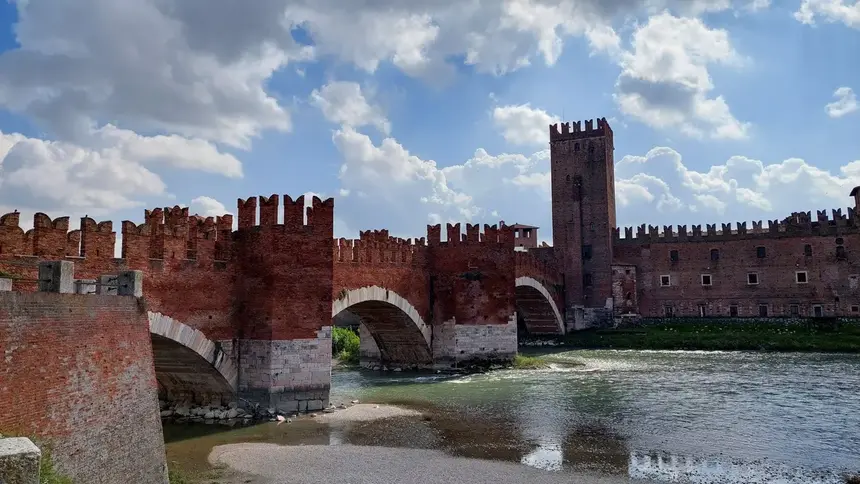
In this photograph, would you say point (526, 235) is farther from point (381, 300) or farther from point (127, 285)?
point (127, 285)

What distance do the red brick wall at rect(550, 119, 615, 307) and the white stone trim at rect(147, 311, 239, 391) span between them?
105ft

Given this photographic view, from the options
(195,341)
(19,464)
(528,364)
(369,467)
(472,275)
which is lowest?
(369,467)

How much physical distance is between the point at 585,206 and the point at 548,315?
904 cm

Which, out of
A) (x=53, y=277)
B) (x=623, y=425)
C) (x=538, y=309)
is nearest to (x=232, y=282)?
(x=53, y=277)

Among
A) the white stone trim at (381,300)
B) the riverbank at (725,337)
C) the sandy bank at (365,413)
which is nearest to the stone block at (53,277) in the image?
the sandy bank at (365,413)

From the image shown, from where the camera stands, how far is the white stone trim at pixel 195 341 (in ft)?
46.9

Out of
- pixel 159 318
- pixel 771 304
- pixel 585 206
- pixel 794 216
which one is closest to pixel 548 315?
pixel 585 206

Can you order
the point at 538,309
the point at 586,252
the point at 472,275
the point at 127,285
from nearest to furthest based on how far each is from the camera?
the point at 127,285
the point at 472,275
the point at 538,309
the point at 586,252

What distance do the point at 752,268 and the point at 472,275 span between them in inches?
1014

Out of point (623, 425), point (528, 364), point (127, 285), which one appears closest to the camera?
point (127, 285)

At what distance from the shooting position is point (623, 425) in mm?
15320

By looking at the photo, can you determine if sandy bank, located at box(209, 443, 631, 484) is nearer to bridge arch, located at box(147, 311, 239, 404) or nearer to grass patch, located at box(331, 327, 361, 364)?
bridge arch, located at box(147, 311, 239, 404)

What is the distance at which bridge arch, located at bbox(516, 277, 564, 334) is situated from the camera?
1500 inches

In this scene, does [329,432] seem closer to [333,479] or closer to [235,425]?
[235,425]
